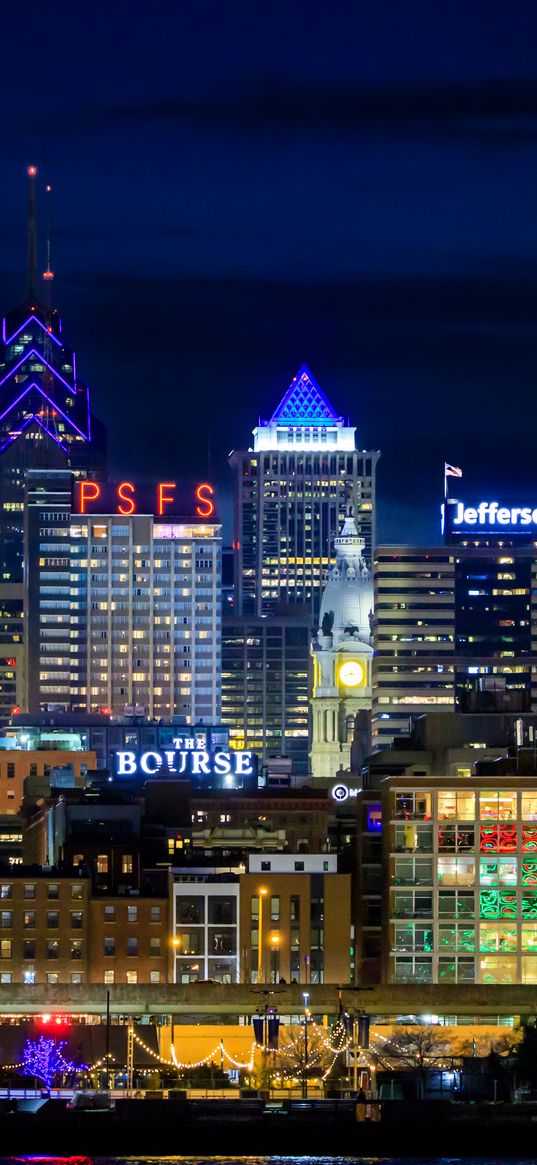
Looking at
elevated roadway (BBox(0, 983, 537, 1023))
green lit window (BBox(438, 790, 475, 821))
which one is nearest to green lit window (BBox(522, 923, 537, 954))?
green lit window (BBox(438, 790, 475, 821))

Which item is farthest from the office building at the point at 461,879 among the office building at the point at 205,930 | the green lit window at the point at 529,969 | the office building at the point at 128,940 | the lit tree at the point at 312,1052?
the lit tree at the point at 312,1052

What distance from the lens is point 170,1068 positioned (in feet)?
521

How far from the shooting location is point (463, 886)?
595 ft

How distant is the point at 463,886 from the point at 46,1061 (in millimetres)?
31095

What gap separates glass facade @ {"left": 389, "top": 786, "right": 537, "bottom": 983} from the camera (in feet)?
591

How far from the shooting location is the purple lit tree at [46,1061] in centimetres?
15600

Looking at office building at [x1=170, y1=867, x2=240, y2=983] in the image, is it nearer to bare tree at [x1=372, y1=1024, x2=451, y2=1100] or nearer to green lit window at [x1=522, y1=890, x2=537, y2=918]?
green lit window at [x1=522, y1=890, x2=537, y2=918]

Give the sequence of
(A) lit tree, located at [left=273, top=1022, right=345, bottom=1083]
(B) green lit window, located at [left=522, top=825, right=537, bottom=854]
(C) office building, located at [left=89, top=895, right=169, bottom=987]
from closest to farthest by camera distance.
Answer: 1. (A) lit tree, located at [left=273, top=1022, right=345, bottom=1083]
2. (B) green lit window, located at [left=522, top=825, right=537, bottom=854]
3. (C) office building, located at [left=89, top=895, right=169, bottom=987]

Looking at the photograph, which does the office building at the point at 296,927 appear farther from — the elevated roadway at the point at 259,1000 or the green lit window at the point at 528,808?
the elevated roadway at the point at 259,1000

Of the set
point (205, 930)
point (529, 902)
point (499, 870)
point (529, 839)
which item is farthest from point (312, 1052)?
point (205, 930)

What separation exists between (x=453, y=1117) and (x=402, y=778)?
131 ft

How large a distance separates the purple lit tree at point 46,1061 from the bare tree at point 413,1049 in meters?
13.8

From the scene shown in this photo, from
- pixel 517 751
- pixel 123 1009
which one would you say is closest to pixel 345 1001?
pixel 123 1009

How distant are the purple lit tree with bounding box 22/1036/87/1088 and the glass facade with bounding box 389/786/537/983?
2540cm
